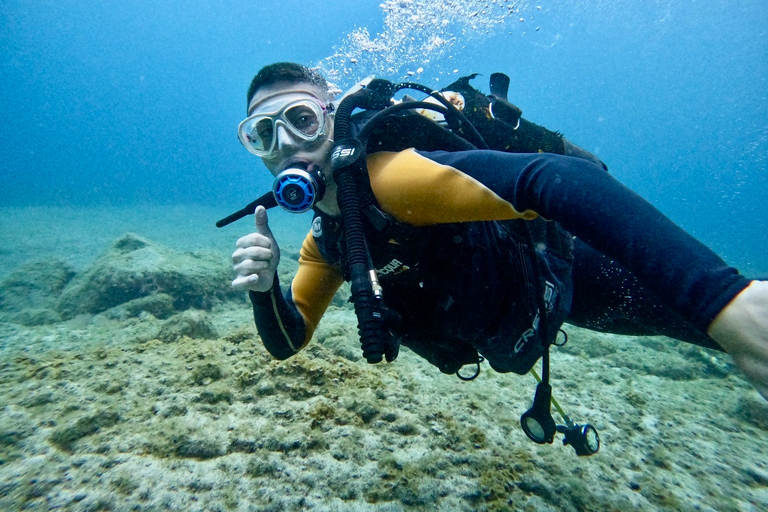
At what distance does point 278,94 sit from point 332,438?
240 cm

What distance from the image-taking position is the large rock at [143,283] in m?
6.41

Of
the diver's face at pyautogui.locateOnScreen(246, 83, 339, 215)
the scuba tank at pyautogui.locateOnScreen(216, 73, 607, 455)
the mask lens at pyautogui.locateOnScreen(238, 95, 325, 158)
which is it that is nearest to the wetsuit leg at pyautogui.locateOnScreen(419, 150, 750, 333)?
the scuba tank at pyautogui.locateOnScreen(216, 73, 607, 455)

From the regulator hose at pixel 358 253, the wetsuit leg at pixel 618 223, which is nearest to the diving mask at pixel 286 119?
the regulator hose at pixel 358 253

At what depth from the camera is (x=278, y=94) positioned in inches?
92.1

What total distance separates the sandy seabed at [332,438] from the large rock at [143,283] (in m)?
2.93

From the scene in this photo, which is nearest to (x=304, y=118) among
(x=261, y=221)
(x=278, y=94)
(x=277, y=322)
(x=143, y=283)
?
(x=278, y=94)

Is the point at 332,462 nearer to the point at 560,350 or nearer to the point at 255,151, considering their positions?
the point at 255,151

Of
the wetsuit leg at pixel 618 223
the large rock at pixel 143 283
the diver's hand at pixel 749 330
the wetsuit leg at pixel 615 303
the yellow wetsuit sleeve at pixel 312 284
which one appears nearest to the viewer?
the diver's hand at pixel 749 330

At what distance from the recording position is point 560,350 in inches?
210

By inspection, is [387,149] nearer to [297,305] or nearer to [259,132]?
[259,132]

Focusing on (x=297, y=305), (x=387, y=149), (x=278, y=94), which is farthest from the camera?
(x=297, y=305)

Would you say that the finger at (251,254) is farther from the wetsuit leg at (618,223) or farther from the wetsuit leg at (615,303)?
the wetsuit leg at (615,303)

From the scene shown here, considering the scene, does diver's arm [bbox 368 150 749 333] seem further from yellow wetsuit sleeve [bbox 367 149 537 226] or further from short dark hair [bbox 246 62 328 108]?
short dark hair [bbox 246 62 328 108]

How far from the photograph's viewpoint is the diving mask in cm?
219
